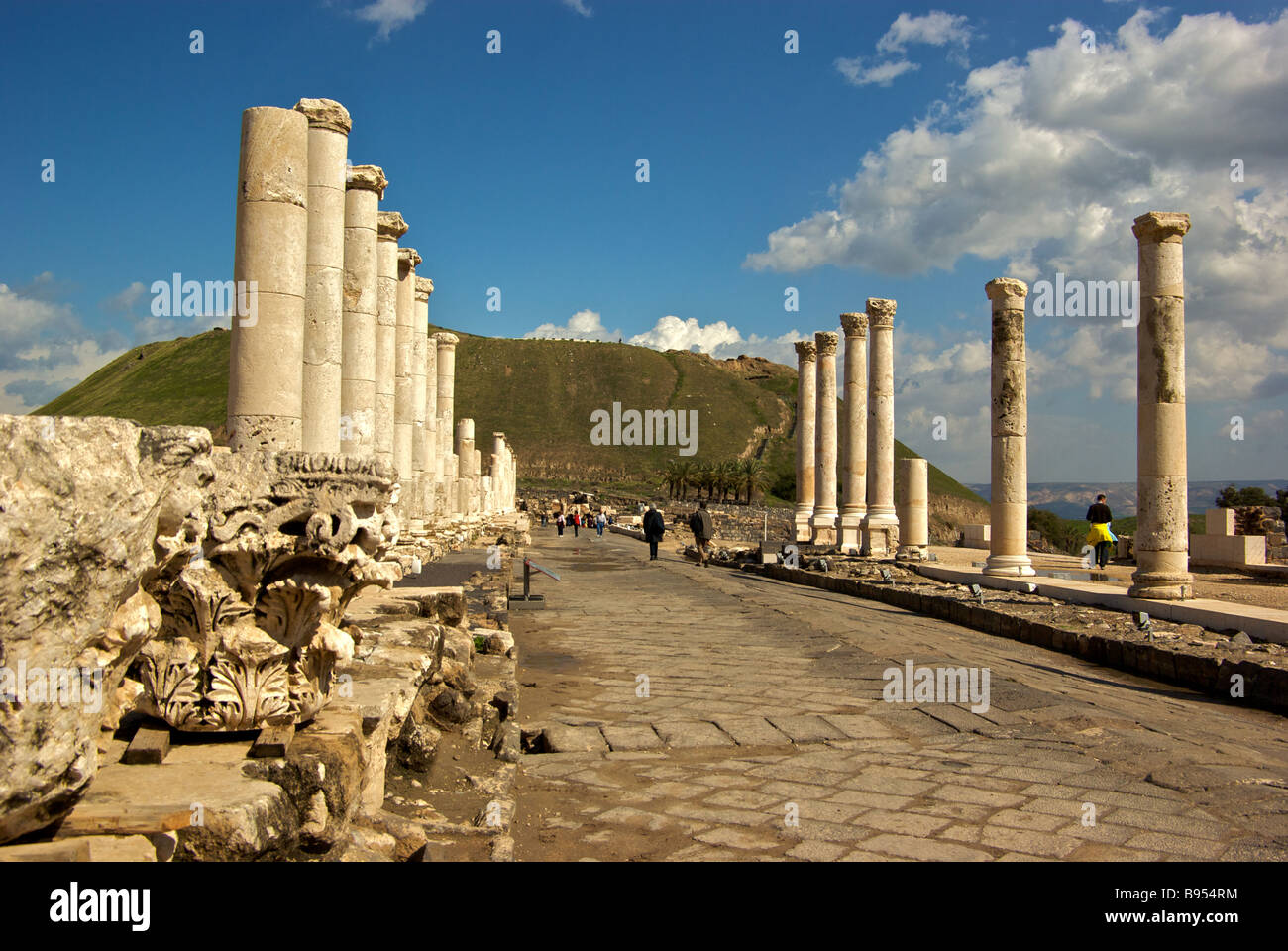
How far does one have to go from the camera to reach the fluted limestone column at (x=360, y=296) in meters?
12.2

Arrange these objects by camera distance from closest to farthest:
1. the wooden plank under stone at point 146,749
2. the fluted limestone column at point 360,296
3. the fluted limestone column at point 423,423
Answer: the wooden plank under stone at point 146,749 → the fluted limestone column at point 360,296 → the fluted limestone column at point 423,423

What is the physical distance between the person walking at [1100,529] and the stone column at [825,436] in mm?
8778

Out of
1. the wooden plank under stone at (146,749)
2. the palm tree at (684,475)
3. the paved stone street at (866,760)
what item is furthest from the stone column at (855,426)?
the palm tree at (684,475)

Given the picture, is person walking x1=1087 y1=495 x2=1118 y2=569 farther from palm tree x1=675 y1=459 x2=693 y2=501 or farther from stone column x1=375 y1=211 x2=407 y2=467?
palm tree x1=675 y1=459 x2=693 y2=501

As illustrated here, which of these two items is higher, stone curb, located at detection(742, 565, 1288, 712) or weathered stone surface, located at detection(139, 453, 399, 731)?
weathered stone surface, located at detection(139, 453, 399, 731)

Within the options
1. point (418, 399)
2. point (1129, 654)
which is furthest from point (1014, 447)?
point (418, 399)

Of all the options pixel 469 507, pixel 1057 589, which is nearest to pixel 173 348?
pixel 469 507

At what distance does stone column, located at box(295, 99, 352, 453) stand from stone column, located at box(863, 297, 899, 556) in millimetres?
14955

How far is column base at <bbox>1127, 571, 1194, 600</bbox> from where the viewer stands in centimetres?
1201

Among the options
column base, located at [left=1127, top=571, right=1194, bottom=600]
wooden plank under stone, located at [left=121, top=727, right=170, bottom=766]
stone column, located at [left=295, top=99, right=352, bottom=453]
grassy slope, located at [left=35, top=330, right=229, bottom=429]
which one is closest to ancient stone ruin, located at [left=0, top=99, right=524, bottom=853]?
wooden plank under stone, located at [left=121, top=727, right=170, bottom=766]

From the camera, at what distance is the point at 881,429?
22891mm

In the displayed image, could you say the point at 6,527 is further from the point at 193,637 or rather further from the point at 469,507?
the point at 469,507

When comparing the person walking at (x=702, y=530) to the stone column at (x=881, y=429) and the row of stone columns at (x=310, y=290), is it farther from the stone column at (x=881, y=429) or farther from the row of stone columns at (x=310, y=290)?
the row of stone columns at (x=310, y=290)

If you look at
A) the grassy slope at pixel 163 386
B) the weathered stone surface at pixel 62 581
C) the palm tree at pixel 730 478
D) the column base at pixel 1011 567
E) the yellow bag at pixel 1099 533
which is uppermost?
the grassy slope at pixel 163 386
